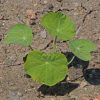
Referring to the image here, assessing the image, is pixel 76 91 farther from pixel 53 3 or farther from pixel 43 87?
pixel 53 3

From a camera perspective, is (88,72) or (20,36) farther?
(88,72)

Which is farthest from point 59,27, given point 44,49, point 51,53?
point 44,49

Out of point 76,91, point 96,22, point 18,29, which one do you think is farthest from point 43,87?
point 96,22

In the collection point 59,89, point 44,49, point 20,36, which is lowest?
point 59,89

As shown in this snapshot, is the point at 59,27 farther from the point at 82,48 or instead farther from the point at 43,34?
the point at 43,34

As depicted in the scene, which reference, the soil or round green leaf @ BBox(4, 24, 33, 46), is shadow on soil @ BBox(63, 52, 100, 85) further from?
round green leaf @ BBox(4, 24, 33, 46)

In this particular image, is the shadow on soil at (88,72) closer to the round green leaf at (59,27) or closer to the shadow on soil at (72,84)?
the shadow on soil at (72,84)

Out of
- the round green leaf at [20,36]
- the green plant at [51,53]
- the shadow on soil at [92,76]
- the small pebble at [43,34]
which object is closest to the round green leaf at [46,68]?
the green plant at [51,53]
